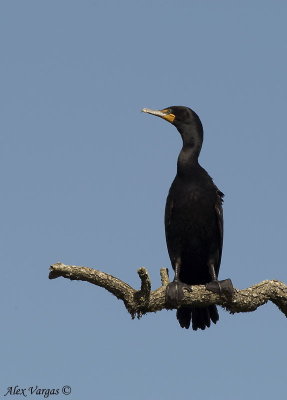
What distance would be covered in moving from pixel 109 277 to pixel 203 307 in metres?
1.65

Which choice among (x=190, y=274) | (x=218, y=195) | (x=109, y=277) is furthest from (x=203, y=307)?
(x=109, y=277)

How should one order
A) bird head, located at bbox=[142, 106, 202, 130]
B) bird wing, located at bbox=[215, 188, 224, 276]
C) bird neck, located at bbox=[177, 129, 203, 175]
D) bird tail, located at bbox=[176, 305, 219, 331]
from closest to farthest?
bird tail, located at bbox=[176, 305, 219, 331] → bird wing, located at bbox=[215, 188, 224, 276] → bird neck, located at bbox=[177, 129, 203, 175] → bird head, located at bbox=[142, 106, 202, 130]

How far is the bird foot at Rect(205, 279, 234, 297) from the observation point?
7535 mm

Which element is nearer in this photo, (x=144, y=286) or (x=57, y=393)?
(x=144, y=286)

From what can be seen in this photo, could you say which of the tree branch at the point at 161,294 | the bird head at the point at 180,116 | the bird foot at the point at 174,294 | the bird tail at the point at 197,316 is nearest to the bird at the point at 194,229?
the bird tail at the point at 197,316

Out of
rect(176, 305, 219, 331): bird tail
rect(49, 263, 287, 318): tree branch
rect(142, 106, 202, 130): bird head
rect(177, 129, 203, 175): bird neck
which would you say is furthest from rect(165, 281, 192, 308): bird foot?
rect(142, 106, 202, 130): bird head

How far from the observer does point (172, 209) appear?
8.36m

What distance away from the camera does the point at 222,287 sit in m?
7.57

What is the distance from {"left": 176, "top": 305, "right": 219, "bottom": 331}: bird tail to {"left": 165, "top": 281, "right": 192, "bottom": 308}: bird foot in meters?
0.81

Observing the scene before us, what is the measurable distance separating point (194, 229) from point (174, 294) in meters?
1.11

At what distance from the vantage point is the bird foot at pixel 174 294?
7.31 meters

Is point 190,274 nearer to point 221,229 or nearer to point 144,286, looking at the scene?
point 221,229

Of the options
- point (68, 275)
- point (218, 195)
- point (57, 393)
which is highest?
point (218, 195)

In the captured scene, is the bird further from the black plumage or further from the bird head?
the bird head
